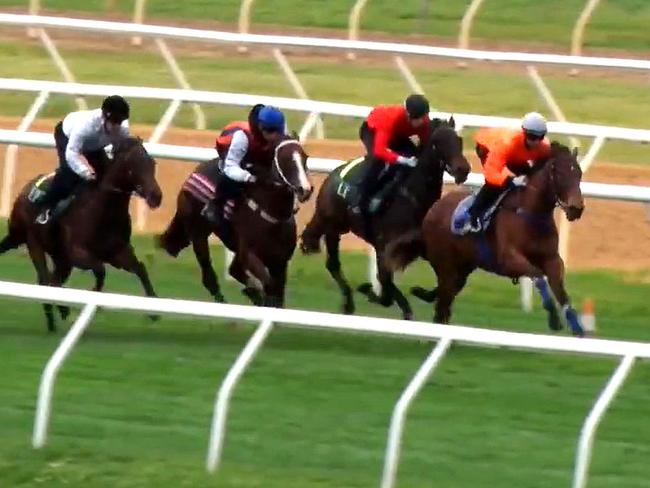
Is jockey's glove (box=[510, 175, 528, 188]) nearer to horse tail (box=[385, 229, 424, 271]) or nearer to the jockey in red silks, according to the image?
the jockey in red silks

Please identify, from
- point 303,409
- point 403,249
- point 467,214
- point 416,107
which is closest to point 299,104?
point 403,249

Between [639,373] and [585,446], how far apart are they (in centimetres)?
381

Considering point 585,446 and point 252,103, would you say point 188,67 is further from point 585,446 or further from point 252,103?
point 585,446

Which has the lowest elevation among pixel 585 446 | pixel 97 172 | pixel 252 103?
pixel 585 446

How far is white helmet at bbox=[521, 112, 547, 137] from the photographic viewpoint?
10875 mm

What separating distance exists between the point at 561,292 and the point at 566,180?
53cm

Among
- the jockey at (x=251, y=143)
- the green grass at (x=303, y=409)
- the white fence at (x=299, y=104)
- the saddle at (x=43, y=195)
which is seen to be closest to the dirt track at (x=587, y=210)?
the white fence at (x=299, y=104)

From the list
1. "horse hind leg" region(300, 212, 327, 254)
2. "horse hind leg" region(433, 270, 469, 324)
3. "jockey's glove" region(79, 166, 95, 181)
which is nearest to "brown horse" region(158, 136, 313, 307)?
"jockey's glove" region(79, 166, 95, 181)

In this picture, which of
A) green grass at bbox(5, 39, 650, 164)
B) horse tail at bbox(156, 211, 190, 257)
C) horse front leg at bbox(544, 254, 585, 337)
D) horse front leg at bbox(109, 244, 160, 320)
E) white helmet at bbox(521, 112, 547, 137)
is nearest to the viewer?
horse front leg at bbox(544, 254, 585, 337)

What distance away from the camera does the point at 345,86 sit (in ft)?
64.5

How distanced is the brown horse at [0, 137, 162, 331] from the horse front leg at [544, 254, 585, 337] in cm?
198

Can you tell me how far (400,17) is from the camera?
2206 centimetres

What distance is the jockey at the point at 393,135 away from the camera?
11.7 metres

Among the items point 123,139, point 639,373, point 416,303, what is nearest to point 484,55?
point 416,303
